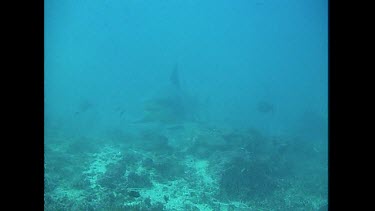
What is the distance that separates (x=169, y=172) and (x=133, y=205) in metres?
3.56

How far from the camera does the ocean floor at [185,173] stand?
447 inches

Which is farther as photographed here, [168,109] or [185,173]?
[168,109]

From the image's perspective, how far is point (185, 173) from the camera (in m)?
14.0

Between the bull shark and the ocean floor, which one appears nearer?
the ocean floor

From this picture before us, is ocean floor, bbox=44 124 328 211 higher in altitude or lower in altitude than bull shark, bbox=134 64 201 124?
lower

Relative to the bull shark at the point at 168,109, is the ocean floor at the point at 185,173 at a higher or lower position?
lower

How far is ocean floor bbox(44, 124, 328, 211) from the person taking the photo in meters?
11.4

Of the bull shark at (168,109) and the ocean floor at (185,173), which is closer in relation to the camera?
the ocean floor at (185,173)

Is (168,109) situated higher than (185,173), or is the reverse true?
(168,109)

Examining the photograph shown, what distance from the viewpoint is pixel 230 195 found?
1227 cm
